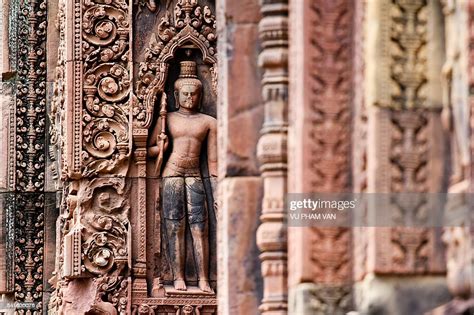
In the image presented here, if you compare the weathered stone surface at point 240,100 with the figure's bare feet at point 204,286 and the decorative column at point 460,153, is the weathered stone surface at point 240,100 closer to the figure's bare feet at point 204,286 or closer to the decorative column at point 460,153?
the decorative column at point 460,153

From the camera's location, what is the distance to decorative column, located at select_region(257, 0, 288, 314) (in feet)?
47.0

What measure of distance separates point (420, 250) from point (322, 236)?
1.43 meters

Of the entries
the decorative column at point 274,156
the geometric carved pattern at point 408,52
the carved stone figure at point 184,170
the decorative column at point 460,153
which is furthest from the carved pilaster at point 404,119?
the carved stone figure at point 184,170

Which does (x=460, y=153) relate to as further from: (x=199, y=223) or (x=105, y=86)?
(x=105, y=86)

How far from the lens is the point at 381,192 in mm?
12383

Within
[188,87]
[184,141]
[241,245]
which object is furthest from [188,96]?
[241,245]

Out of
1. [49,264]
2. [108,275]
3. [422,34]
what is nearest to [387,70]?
[422,34]

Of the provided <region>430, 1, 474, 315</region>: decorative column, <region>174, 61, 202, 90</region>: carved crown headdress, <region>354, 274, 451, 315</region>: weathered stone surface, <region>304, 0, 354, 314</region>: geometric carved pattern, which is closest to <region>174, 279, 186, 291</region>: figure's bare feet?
<region>174, 61, 202, 90</region>: carved crown headdress

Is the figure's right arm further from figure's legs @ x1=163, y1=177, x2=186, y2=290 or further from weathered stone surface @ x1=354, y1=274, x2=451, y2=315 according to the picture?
weathered stone surface @ x1=354, y1=274, x2=451, y2=315

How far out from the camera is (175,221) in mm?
21281

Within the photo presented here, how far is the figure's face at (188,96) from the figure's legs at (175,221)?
0.69m

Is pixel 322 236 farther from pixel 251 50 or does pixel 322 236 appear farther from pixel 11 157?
pixel 11 157

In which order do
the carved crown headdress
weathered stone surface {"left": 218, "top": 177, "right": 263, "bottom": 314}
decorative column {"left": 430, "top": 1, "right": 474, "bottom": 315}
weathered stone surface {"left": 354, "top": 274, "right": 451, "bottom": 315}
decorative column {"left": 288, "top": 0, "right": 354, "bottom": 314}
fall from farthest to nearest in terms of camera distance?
the carved crown headdress → weathered stone surface {"left": 218, "top": 177, "right": 263, "bottom": 314} → decorative column {"left": 288, "top": 0, "right": 354, "bottom": 314} → weathered stone surface {"left": 354, "top": 274, "right": 451, "bottom": 315} → decorative column {"left": 430, "top": 1, "right": 474, "bottom": 315}

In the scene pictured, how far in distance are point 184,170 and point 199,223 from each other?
517 mm
